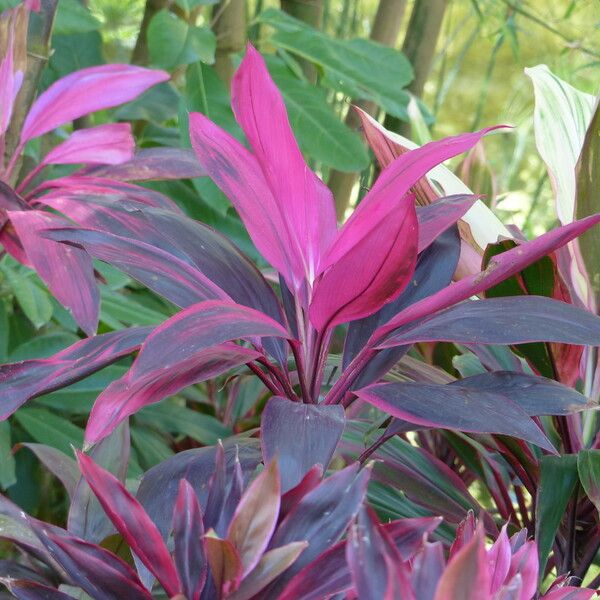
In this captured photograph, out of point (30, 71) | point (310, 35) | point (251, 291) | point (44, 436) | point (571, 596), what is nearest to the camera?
point (571, 596)

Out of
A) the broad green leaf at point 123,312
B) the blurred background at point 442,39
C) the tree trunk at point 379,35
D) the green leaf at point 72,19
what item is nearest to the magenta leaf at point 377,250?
the blurred background at point 442,39

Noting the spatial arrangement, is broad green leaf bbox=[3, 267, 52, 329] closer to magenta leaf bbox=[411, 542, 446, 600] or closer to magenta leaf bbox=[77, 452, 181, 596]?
magenta leaf bbox=[77, 452, 181, 596]

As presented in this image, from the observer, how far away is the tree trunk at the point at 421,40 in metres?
1.10

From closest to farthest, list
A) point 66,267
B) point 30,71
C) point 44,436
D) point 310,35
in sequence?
point 66,267
point 30,71
point 44,436
point 310,35

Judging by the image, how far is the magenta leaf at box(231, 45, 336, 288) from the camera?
45 cm

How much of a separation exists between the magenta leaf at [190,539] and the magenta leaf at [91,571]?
0.10 feet

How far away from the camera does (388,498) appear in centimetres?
56

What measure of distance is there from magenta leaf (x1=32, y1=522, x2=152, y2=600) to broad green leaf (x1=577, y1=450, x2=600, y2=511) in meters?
0.24

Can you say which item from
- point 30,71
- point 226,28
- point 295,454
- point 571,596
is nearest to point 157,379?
point 295,454

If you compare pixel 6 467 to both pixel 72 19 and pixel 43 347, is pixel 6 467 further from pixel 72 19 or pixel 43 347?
pixel 72 19

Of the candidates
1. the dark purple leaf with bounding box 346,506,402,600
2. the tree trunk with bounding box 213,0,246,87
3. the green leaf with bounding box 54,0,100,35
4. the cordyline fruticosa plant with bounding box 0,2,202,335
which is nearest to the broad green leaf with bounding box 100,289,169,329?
the cordyline fruticosa plant with bounding box 0,2,202,335

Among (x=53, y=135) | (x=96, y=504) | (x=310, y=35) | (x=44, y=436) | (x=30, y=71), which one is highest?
(x=310, y=35)

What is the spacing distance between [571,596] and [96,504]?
0.28 meters

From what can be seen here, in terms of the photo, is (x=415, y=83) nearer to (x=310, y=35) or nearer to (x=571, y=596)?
(x=310, y=35)
